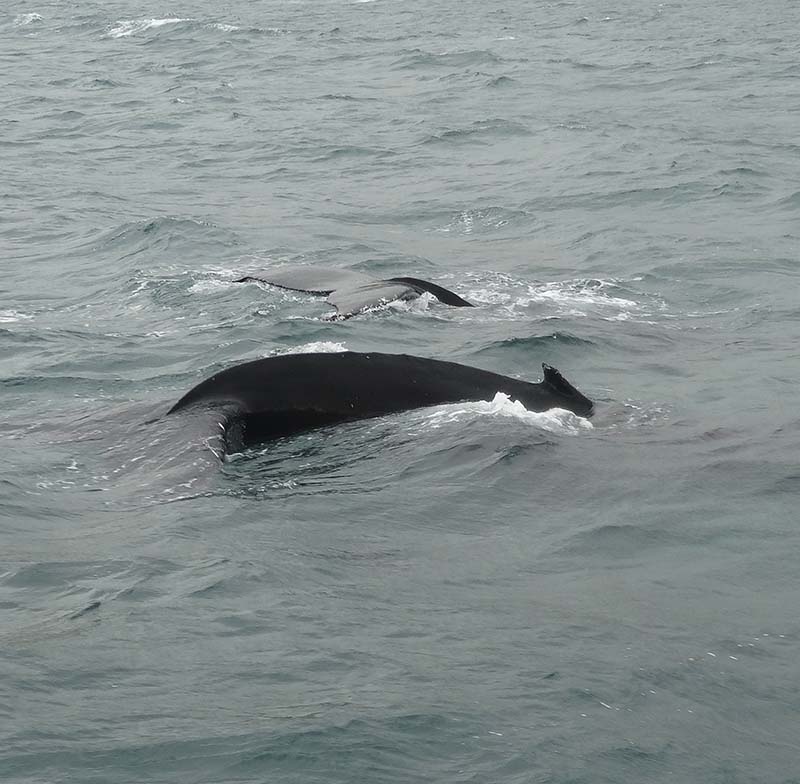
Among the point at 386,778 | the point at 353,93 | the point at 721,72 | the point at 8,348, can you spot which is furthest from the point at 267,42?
the point at 386,778

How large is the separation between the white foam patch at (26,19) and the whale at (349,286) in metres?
38.7

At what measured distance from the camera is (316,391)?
866 cm

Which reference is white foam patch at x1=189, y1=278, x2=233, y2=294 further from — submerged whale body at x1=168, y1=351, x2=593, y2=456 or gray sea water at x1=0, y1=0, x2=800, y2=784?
submerged whale body at x1=168, y1=351, x2=593, y2=456

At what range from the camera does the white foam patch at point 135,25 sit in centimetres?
4688

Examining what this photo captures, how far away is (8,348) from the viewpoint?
13609mm

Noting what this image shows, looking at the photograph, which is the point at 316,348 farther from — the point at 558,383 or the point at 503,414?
the point at 503,414

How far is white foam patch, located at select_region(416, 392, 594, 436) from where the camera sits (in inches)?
364

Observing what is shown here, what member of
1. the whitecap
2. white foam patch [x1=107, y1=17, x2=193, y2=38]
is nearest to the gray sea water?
the whitecap

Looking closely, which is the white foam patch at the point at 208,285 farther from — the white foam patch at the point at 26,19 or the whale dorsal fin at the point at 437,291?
the white foam patch at the point at 26,19

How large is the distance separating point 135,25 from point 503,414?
41890 mm

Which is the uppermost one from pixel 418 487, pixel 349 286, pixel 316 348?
pixel 418 487

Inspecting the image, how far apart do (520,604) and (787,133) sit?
20.6 meters

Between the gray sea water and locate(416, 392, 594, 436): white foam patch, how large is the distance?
0.02 meters

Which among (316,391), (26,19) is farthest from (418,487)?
(26,19)
